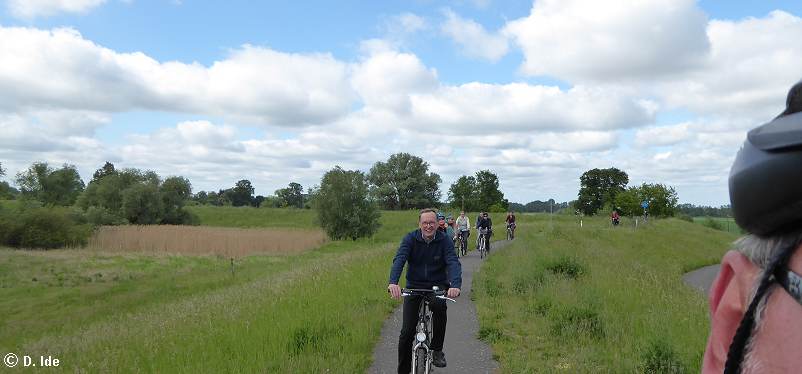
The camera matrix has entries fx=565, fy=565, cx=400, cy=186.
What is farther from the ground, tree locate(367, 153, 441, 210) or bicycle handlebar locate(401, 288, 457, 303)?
tree locate(367, 153, 441, 210)

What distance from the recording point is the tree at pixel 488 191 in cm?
11112

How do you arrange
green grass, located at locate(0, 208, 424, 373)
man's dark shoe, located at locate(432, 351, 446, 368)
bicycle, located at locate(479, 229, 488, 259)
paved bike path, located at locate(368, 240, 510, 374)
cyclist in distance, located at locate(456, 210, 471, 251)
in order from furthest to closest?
cyclist in distance, located at locate(456, 210, 471, 251), bicycle, located at locate(479, 229, 488, 259), paved bike path, located at locate(368, 240, 510, 374), green grass, located at locate(0, 208, 424, 373), man's dark shoe, located at locate(432, 351, 446, 368)

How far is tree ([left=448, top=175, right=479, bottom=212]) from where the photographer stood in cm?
11144

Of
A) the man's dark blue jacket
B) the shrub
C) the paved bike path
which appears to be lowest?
the paved bike path

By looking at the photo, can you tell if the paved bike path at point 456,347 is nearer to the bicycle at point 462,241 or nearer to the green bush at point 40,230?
the bicycle at point 462,241

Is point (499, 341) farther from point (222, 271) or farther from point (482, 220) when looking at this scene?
point (222, 271)

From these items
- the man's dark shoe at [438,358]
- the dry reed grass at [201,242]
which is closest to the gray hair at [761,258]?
the man's dark shoe at [438,358]

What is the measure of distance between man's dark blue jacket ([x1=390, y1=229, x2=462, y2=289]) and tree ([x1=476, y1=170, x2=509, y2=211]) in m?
105

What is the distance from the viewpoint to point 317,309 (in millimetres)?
9477

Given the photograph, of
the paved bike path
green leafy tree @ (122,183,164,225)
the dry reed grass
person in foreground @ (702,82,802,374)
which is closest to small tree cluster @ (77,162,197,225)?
green leafy tree @ (122,183,164,225)

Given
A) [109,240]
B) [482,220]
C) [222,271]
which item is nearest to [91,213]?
[109,240]

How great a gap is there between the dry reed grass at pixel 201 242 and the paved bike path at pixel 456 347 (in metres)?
24.9

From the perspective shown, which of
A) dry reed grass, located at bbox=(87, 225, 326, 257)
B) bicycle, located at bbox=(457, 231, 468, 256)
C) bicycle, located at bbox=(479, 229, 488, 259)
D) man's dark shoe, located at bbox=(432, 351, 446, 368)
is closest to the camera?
man's dark shoe, located at bbox=(432, 351, 446, 368)

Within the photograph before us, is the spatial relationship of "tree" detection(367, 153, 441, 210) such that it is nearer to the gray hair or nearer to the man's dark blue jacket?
the man's dark blue jacket
